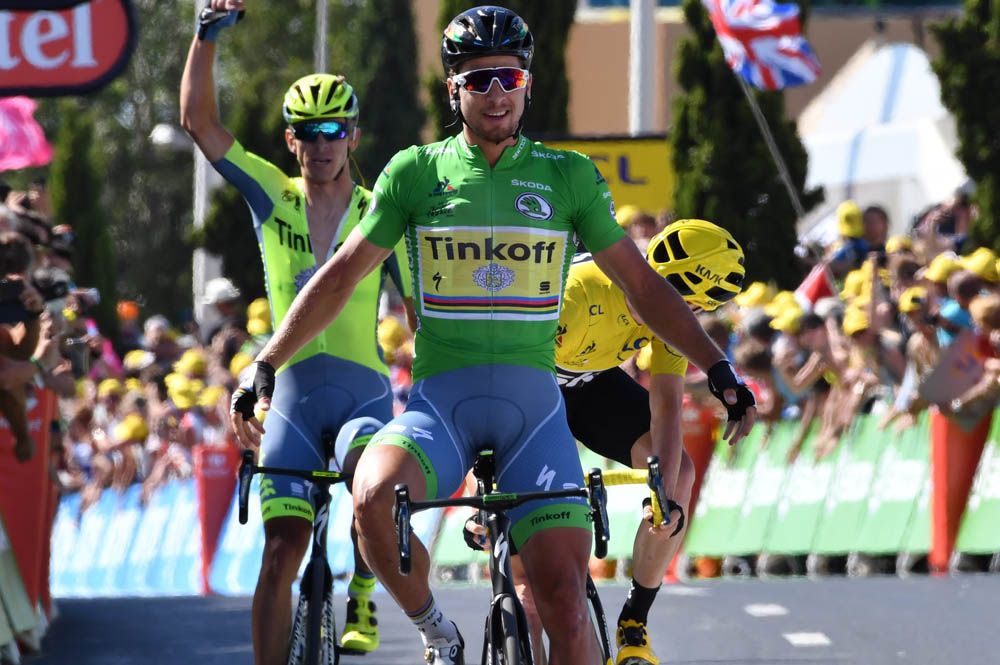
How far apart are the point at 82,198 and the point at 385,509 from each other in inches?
1789

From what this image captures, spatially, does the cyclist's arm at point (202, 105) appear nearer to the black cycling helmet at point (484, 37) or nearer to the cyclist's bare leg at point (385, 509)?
the black cycling helmet at point (484, 37)

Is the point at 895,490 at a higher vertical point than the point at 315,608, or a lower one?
lower

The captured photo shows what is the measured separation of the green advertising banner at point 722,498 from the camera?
52.4 ft

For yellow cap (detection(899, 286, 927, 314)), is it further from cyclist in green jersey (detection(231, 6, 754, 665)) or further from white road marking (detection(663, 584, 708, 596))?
cyclist in green jersey (detection(231, 6, 754, 665))

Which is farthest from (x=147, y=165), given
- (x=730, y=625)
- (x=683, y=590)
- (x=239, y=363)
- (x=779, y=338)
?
(x=730, y=625)

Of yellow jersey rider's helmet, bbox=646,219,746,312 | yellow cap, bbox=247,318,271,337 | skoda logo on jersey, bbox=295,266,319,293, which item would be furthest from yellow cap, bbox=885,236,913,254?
skoda logo on jersey, bbox=295,266,319,293

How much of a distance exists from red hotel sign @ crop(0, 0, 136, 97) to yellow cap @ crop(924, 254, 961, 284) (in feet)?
18.5

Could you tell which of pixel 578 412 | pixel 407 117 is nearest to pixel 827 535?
pixel 578 412

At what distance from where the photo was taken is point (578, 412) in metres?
8.57

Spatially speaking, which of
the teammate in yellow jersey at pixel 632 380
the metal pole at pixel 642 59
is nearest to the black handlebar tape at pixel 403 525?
the teammate in yellow jersey at pixel 632 380

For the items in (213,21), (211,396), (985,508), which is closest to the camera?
(213,21)

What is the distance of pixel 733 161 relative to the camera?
80.9 ft

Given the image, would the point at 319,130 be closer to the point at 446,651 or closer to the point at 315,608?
the point at 315,608

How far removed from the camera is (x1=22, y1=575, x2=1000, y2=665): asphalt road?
32.4 ft
